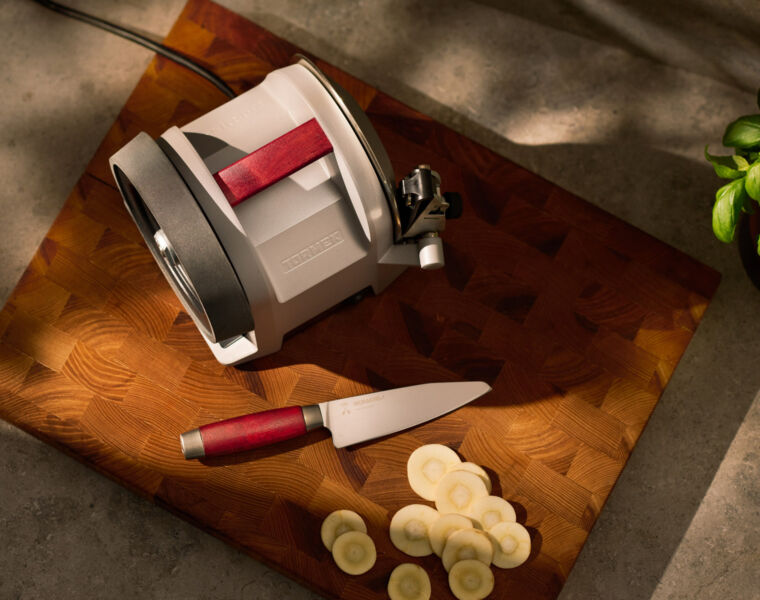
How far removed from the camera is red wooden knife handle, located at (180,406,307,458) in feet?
3.51

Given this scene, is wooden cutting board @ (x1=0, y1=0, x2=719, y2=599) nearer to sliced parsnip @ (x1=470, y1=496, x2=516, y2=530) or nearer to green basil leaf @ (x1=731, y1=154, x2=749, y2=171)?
sliced parsnip @ (x1=470, y1=496, x2=516, y2=530)

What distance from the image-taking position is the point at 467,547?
107 cm

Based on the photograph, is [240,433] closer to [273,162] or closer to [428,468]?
[428,468]

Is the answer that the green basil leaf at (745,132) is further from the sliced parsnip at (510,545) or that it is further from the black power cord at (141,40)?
the black power cord at (141,40)

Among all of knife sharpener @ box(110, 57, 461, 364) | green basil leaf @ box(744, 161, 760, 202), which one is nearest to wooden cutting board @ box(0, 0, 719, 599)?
knife sharpener @ box(110, 57, 461, 364)

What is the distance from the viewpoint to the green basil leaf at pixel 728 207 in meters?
0.95

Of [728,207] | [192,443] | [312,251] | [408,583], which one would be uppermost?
[728,207]

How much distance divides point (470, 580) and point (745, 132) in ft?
2.40

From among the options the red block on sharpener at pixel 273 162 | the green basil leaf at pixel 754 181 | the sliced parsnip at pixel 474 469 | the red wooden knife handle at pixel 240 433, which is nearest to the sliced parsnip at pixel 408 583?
the sliced parsnip at pixel 474 469

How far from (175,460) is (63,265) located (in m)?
0.36

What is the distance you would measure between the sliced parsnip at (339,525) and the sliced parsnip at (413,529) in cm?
5

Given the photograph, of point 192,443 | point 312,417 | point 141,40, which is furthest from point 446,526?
point 141,40

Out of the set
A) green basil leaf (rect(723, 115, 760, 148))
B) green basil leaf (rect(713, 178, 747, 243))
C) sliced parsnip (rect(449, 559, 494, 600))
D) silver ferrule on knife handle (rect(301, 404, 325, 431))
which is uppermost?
green basil leaf (rect(723, 115, 760, 148))

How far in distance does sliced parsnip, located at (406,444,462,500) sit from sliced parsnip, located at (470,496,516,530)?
0.07 metres
